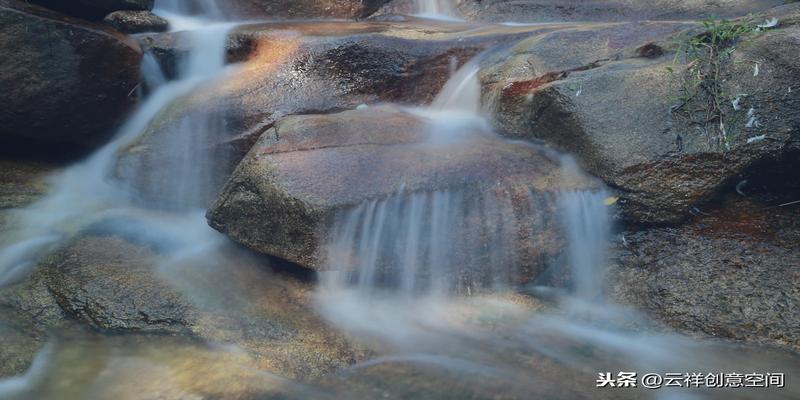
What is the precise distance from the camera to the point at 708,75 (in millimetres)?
3834

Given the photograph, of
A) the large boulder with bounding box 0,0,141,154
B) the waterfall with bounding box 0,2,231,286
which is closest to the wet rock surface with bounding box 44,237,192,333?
the waterfall with bounding box 0,2,231,286

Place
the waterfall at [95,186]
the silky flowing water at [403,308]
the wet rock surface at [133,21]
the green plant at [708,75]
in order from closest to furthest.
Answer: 1. the silky flowing water at [403,308]
2. the green plant at [708,75]
3. the waterfall at [95,186]
4. the wet rock surface at [133,21]

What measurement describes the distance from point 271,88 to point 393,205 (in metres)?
2.04

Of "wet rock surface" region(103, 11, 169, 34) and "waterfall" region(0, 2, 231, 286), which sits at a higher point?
"wet rock surface" region(103, 11, 169, 34)

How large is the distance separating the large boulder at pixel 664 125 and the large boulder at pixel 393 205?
35 centimetres

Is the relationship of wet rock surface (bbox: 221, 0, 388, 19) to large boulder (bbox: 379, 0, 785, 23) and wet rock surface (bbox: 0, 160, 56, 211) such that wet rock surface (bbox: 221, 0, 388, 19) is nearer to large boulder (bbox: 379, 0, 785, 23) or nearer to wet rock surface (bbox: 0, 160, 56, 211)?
large boulder (bbox: 379, 0, 785, 23)

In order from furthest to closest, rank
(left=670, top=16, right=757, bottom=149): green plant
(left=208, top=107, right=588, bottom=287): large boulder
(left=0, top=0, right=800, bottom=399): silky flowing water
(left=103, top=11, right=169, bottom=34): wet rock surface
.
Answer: (left=103, top=11, right=169, bottom=34): wet rock surface
(left=670, top=16, right=757, bottom=149): green plant
(left=208, top=107, right=588, bottom=287): large boulder
(left=0, top=0, right=800, bottom=399): silky flowing water

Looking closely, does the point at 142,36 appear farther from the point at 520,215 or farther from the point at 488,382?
the point at 488,382

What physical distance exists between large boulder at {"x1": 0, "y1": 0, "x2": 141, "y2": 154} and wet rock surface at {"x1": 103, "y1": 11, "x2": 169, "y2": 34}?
1.99 feet

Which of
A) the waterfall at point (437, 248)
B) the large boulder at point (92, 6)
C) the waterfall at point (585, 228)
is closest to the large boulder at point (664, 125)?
the waterfall at point (585, 228)

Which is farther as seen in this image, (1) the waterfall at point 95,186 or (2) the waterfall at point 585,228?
(1) the waterfall at point 95,186

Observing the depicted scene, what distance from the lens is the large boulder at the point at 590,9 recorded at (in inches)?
273

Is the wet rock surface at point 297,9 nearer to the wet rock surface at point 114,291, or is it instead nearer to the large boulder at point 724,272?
the wet rock surface at point 114,291

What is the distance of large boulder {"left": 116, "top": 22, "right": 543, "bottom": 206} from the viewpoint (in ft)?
15.7
